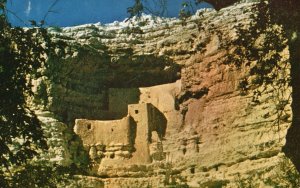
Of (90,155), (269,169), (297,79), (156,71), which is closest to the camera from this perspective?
(297,79)

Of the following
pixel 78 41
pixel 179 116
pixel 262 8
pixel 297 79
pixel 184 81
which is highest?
pixel 78 41

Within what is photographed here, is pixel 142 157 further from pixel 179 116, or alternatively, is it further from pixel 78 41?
pixel 78 41

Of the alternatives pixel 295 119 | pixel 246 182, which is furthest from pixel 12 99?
pixel 246 182

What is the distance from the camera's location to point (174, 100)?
2528cm

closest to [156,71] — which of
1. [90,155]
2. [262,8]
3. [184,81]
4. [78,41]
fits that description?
[184,81]

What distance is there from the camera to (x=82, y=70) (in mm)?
25953

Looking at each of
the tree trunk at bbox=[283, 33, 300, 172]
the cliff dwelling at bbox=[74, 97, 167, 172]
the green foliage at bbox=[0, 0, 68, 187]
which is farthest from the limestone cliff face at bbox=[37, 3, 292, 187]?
the green foliage at bbox=[0, 0, 68, 187]

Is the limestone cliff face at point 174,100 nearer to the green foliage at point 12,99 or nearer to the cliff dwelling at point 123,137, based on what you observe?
the cliff dwelling at point 123,137

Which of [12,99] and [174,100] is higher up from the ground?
[174,100]

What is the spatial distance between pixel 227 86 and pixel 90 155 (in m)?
6.06

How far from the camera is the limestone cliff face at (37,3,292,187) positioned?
21797 millimetres

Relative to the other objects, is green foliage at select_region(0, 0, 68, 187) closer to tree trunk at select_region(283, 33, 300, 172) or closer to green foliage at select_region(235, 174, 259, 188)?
tree trunk at select_region(283, 33, 300, 172)

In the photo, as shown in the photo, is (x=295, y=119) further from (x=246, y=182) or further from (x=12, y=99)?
(x=246, y=182)

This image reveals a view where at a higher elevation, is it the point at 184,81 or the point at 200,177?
the point at 184,81
